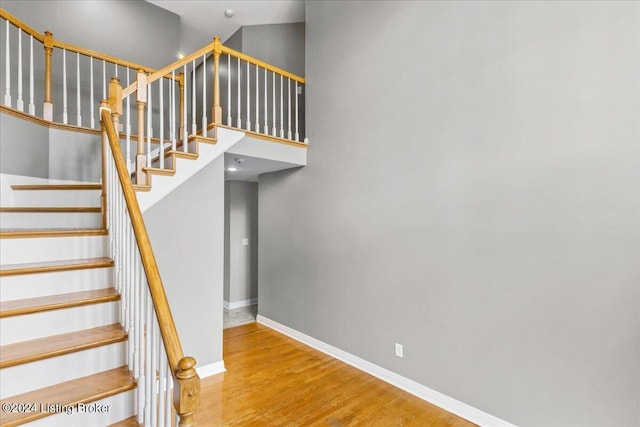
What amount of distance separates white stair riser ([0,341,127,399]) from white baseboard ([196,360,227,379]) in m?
1.43

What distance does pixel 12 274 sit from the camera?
171 centimetres

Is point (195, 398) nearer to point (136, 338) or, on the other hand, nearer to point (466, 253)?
point (136, 338)

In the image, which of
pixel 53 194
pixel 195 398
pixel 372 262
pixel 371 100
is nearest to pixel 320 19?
pixel 371 100

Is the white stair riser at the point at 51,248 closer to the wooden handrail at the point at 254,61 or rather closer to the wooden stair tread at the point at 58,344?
the wooden stair tread at the point at 58,344

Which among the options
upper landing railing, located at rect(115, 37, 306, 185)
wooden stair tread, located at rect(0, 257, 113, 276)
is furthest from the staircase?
upper landing railing, located at rect(115, 37, 306, 185)

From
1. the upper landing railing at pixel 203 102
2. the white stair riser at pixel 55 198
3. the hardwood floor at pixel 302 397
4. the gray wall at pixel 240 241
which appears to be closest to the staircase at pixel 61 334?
the white stair riser at pixel 55 198

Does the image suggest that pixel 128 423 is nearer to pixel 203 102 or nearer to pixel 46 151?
pixel 203 102

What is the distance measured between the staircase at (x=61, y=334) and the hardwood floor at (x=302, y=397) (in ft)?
3.54

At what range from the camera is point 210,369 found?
3.07 m

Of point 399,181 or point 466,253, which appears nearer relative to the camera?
point 466,253

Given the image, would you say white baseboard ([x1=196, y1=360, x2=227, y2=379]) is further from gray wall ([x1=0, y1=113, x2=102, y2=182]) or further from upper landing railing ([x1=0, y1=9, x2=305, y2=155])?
gray wall ([x1=0, y1=113, x2=102, y2=182])

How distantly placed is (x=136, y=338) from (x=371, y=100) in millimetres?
2739

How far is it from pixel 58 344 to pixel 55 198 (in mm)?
1765

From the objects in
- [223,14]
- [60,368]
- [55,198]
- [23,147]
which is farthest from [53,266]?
[223,14]
